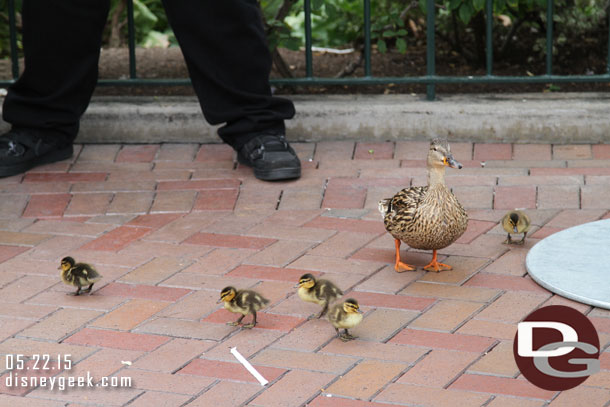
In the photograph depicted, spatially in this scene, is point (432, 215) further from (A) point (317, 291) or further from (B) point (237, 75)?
(B) point (237, 75)

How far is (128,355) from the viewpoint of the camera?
11.6 feet

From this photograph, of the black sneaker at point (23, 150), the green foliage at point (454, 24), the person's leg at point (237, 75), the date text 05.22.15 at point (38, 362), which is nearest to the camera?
the date text 05.22.15 at point (38, 362)

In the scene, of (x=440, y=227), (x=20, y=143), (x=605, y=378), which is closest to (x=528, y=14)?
(x=440, y=227)

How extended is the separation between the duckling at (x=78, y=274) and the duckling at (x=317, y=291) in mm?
898

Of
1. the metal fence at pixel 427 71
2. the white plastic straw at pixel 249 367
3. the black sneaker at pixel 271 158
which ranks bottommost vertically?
the white plastic straw at pixel 249 367

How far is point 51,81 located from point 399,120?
6.91 feet

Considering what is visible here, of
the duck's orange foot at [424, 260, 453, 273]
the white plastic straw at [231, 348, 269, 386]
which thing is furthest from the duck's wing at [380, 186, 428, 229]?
the white plastic straw at [231, 348, 269, 386]

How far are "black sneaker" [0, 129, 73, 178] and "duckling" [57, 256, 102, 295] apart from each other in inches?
64.0

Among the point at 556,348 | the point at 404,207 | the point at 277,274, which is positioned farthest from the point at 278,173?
the point at 556,348

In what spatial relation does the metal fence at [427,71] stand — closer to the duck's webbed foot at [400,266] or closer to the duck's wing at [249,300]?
the duck's webbed foot at [400,266]

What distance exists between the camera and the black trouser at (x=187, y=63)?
520cm

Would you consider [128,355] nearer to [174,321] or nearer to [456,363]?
[174,321]

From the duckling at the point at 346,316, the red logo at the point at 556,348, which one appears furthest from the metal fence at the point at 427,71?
the duckling at the point at 346,316

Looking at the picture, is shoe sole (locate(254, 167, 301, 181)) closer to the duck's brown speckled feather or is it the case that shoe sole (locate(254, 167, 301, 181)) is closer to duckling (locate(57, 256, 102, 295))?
the duck's brown speckled feather
